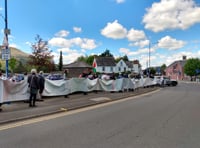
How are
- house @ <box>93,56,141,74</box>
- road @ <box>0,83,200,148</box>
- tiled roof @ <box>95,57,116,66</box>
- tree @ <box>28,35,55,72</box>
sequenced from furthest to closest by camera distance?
tiled roof @ <box>95,57,116,66</box>
house @ <box>93,56,141,74</box>
tree @ <box>28,35,55,72</box>
road @ <box>0,83,200,148</box>

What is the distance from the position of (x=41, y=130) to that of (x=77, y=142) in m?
1.89

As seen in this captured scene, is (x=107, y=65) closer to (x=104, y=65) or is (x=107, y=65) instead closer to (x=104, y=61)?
(x=104, y=65)

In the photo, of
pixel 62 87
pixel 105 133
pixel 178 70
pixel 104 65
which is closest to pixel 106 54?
pixel 178 70

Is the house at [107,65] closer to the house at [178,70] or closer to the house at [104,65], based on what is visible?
the house at [104,65]

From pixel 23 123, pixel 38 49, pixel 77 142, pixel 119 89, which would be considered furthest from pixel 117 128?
pixel 38 49

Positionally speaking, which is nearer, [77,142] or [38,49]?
[77,142]

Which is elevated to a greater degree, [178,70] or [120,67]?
[120,67]

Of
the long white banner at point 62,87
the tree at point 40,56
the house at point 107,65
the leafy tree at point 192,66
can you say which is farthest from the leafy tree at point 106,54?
the long white banner at point 62,87

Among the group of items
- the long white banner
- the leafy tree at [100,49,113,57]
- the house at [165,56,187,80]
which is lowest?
the long white banner

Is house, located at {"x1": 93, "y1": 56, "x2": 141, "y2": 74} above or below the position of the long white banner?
above

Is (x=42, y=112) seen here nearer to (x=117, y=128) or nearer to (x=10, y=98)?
(x=10, y=98)

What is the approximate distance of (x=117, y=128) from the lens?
7.67m

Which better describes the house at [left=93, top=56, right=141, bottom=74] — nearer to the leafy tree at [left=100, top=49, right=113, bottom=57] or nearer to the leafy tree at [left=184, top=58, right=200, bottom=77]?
the leafy tree at [left=184, top=58, right=200, bottom=77]

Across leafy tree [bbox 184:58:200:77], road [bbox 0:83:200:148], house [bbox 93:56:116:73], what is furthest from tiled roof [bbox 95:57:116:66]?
road [bbox 0:83:200:148]
